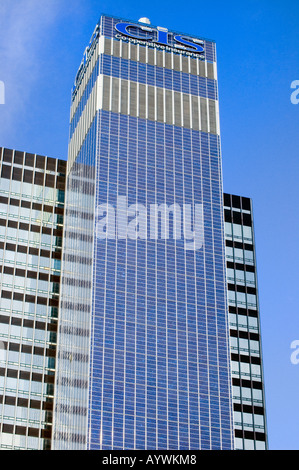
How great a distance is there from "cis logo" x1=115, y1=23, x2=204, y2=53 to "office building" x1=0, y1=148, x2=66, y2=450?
96.4 ft

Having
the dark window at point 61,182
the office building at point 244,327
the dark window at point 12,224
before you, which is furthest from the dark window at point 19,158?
the office building at point 244,327

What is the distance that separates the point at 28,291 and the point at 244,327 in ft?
127

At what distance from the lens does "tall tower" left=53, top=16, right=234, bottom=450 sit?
141750mm

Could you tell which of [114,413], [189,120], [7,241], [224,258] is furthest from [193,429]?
[189,120]

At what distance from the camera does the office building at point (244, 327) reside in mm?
149250

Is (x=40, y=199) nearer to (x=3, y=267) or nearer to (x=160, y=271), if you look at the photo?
(x=3, y=267)

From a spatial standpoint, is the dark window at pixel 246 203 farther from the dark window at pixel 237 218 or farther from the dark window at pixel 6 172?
the dark window at pixel 6 172

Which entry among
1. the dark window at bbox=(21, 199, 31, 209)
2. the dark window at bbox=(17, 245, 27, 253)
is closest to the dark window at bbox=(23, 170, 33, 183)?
the dark window at bbox=(21, 199, 31, 209)

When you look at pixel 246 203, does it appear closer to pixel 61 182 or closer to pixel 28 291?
pixel 61 182

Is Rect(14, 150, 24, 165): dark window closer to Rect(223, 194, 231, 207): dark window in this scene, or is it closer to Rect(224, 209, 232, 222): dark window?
Rect(223, 194, 231, 207): dark window

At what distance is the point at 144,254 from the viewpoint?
15612cm

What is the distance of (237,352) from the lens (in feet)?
515

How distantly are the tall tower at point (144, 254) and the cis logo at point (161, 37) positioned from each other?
0.24 m

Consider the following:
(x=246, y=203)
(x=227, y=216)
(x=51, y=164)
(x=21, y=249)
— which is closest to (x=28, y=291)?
(x=21, y=249)
